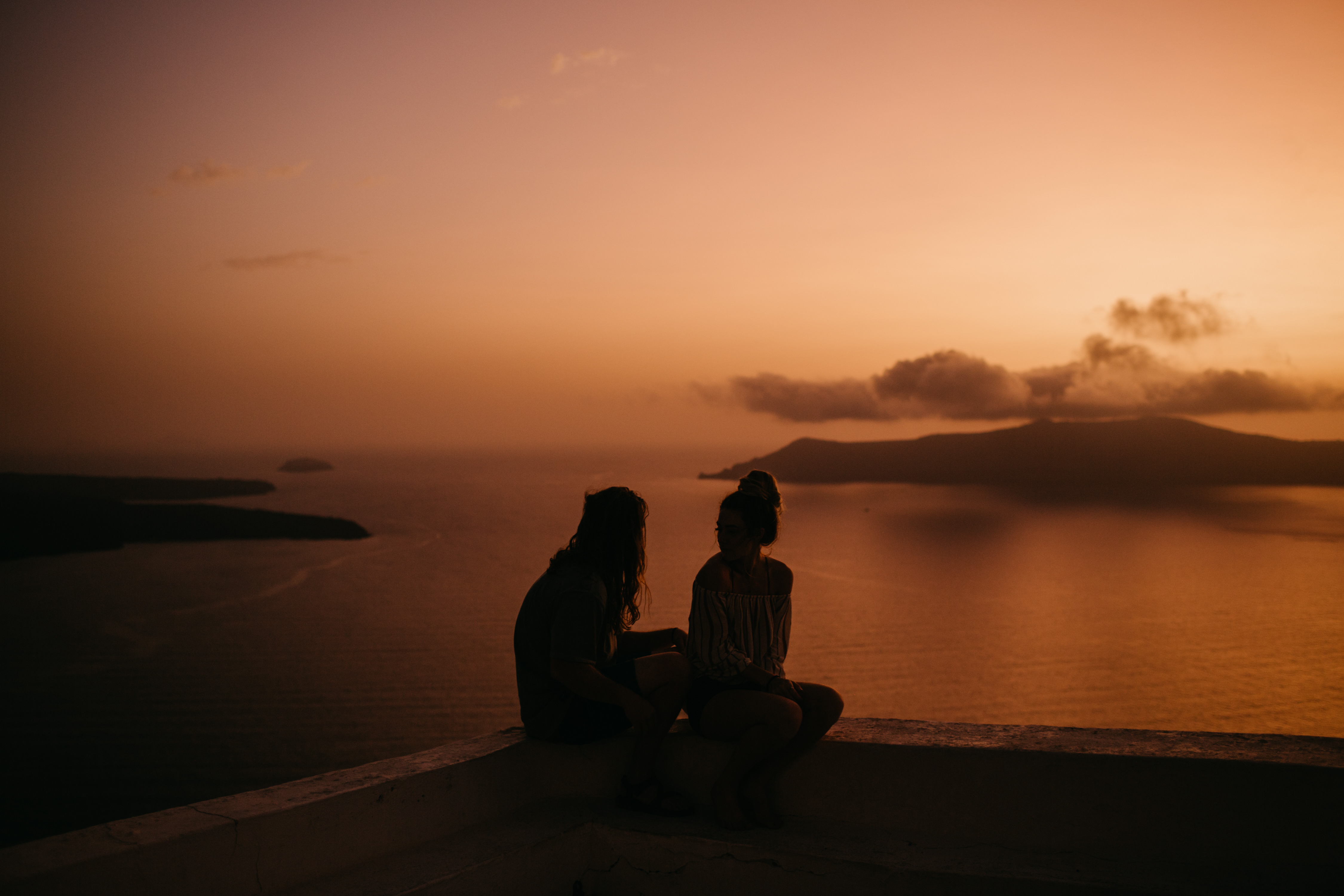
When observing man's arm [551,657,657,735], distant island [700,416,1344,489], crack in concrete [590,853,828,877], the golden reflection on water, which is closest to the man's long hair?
man's arm [551,657,657,735]

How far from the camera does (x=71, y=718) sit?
32188 millimetres

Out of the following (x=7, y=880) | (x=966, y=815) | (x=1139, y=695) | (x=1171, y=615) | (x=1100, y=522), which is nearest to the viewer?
(x=7, y=880)

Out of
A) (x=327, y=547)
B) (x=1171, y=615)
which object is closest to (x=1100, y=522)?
(x=1171, y=615)

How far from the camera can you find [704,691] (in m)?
2.84

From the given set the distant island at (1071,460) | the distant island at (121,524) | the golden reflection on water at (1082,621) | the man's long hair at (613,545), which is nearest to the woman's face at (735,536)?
the man's long hair at (613,545)

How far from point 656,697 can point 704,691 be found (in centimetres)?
18

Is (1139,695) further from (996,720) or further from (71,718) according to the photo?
(71,718)

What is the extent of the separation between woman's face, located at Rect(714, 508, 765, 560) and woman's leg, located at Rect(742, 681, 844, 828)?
469 millimetres

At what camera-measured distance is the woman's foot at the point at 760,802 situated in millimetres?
2641

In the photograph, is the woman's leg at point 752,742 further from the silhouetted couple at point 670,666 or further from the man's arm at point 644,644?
the man's arm at point 644,644

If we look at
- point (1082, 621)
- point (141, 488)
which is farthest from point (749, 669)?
point (141, 488)

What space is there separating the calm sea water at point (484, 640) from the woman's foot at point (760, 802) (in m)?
10.8

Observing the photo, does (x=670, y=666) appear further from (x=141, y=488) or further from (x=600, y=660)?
(x=141, y=488)

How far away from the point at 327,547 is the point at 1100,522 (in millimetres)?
74599
